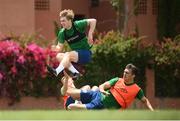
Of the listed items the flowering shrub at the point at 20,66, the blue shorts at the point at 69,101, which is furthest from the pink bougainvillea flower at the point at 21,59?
the blue shorts at the point at 69,101

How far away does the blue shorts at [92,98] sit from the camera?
1027 cm

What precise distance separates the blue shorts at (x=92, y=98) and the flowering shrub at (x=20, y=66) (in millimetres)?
5272

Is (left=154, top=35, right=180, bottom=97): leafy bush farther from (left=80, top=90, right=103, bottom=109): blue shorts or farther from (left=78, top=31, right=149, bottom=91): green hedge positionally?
(left=80, top=90, right=103, bottom=109): blue shorts

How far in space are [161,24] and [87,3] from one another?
A: 4569 mm

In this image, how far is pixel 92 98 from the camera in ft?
34.4

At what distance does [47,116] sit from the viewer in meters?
3.61

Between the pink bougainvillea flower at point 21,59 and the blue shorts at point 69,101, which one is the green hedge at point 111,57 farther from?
the blue shorts at point 69,101

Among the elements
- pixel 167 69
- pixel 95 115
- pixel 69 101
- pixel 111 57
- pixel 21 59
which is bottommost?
pixel 167 69

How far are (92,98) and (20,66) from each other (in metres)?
5.96

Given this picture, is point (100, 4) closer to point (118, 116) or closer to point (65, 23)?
point (65, 23)

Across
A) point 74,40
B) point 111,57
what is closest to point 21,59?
point 111,57

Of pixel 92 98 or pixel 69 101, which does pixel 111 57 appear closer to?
pixel 69 101

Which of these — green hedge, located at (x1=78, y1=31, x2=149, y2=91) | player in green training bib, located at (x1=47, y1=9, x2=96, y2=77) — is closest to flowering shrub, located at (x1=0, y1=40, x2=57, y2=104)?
green hedge, located at (x1=78, y1=31, x2=149, y2=91)

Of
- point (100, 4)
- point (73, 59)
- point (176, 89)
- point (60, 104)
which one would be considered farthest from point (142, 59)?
point (100, 4)
